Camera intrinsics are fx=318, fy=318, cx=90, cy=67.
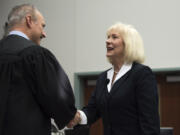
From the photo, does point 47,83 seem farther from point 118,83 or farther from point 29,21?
point 118,83

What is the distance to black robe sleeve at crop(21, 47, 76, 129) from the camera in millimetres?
1912

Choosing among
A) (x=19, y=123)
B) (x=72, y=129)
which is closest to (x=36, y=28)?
(x=19, y=123)

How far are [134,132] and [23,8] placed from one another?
48.2 inches

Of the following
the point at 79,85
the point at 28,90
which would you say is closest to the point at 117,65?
the point at 28,90

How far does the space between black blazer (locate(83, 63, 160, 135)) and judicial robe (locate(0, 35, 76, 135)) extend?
63 centimetres

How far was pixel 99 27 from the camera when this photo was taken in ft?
21.1

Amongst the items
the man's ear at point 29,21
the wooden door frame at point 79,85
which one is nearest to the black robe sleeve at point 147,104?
the man's ear at point 29,21

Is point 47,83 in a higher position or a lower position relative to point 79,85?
higher

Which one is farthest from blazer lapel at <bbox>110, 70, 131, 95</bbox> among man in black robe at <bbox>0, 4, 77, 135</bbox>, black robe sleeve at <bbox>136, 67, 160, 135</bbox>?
man in black robe at <bbox>0, 4, 77, 135</bbox>

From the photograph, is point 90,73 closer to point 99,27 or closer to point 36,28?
point 99,27

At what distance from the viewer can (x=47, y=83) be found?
1915 mm

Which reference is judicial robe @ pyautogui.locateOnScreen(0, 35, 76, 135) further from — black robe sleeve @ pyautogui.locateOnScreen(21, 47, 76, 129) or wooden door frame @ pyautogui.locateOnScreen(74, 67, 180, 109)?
wooden door frame @ pyautogui.locateOnScreen(74, 67, 180, 109)

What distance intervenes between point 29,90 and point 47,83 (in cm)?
12

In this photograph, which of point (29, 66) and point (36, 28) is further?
point (36, 28)
